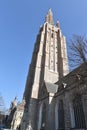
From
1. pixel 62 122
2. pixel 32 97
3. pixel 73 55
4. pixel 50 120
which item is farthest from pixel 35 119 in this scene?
pixel 73 55

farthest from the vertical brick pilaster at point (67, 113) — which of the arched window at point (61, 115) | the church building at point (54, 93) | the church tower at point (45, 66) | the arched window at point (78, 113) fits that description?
the church tower at point (45, 66)

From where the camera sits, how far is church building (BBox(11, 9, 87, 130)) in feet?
57.4

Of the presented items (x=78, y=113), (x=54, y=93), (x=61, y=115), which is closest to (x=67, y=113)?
(x=78, y=113)

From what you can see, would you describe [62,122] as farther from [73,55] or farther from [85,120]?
[73,55]

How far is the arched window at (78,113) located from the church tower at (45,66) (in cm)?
1046

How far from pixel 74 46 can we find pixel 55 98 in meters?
12.0

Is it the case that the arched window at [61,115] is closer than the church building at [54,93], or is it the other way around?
the church building at [54,93]

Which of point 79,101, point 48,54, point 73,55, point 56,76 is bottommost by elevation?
point 79,101

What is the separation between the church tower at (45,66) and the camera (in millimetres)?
27362

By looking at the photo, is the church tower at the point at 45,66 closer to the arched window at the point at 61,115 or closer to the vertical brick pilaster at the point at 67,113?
→ the arched window at the point at 61,115

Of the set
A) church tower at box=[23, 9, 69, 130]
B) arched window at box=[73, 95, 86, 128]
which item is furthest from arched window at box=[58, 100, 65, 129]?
church tower at box=[23, 9, 69, 130]

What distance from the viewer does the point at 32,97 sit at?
27.3m

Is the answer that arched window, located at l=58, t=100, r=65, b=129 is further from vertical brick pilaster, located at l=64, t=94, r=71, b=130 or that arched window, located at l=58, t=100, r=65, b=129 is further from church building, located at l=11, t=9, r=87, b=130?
vertical brick pilaster, located at l=64, t=94, r=71, b=130

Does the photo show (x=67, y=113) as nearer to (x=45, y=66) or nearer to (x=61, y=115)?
(x=61, y=115)
